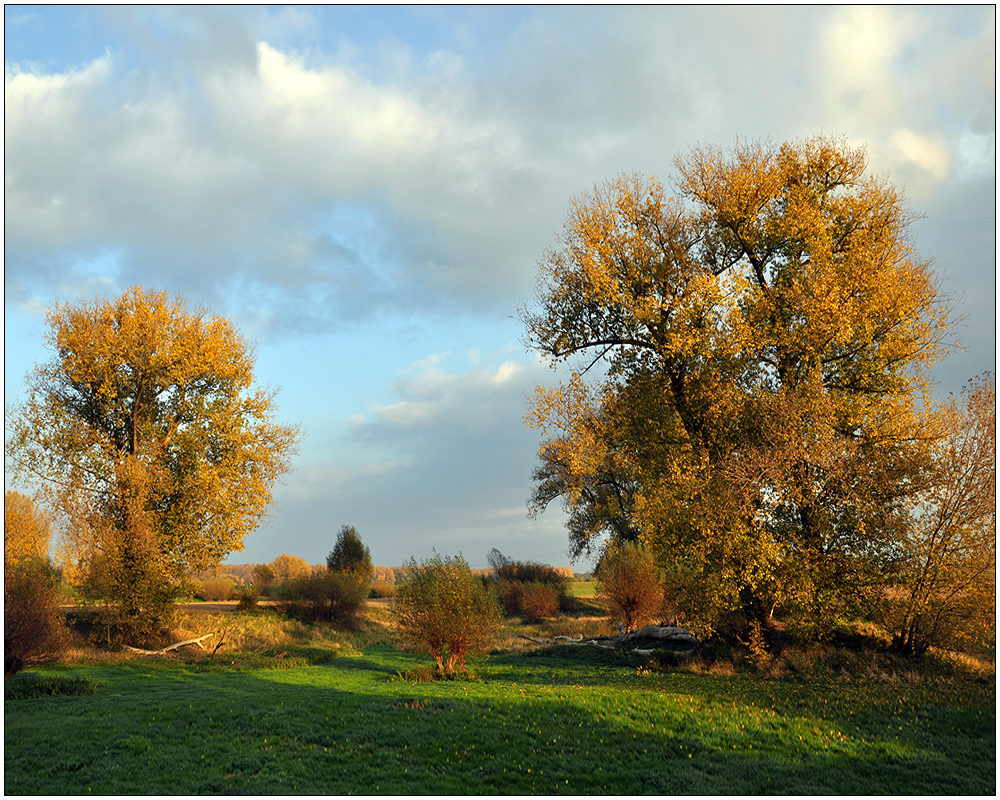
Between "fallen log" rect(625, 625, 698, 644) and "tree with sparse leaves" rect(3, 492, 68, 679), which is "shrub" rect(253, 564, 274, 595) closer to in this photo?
"tree with sparse leaves" rect(3, 492, 68, 679)

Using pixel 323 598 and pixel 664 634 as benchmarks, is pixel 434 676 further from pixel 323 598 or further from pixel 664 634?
pixel 323 598

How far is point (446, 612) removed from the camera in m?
20.1

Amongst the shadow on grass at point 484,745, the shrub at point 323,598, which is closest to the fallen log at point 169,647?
the shrub at point 323,598

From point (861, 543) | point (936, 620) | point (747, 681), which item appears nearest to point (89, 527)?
point (747, 681)

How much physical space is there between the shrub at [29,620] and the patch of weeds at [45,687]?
0.71 m

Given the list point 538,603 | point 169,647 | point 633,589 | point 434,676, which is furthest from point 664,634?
point 169,647

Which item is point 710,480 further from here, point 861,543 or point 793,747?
point 793,747

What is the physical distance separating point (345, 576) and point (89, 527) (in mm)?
15641

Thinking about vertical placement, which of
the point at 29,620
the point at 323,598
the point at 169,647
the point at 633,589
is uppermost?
the point at 29,620

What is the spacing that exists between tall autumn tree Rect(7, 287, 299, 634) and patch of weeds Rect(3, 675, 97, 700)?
30.6 ft

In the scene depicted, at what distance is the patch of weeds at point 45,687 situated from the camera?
1590cm

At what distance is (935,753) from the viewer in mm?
10984

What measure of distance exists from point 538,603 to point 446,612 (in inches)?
906

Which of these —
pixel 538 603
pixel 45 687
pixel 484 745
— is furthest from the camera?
pixel 538 603
